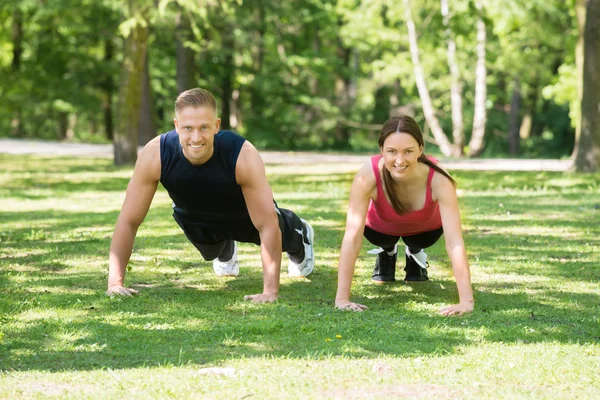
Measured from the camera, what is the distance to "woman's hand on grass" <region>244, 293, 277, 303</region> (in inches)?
235

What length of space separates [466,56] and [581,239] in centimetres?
2310

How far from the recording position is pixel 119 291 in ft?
20.2

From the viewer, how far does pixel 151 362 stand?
4.45 metres

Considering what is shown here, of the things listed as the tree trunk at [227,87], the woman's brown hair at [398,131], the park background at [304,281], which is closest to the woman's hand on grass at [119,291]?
the park background at [304,281]

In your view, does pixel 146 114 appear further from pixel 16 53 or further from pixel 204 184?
pixel 204 184

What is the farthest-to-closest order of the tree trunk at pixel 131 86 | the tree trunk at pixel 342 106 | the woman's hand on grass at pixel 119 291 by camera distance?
1. the tree trunk at pixel 342 106
2. the tree trunk at pixel 131 86
3. the woman's hand on grass at pixel 119 291

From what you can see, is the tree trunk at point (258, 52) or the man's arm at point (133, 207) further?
the tree trunk at point (258, 52)

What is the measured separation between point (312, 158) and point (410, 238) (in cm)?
1896

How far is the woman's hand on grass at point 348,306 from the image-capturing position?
5.75m

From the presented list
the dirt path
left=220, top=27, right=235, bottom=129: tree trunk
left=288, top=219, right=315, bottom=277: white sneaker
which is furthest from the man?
left=220, top=27, right=235, bottom=129: tree trunk

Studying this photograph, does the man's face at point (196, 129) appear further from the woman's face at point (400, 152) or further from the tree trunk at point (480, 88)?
the tree trunk at point (480, 88)

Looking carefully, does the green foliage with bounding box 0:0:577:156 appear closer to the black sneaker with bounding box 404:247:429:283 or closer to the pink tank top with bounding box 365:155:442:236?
the black sneaker with bounding box 404:247:429:283

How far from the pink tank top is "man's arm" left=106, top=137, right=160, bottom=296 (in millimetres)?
1530

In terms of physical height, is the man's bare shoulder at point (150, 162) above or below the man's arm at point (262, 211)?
above
